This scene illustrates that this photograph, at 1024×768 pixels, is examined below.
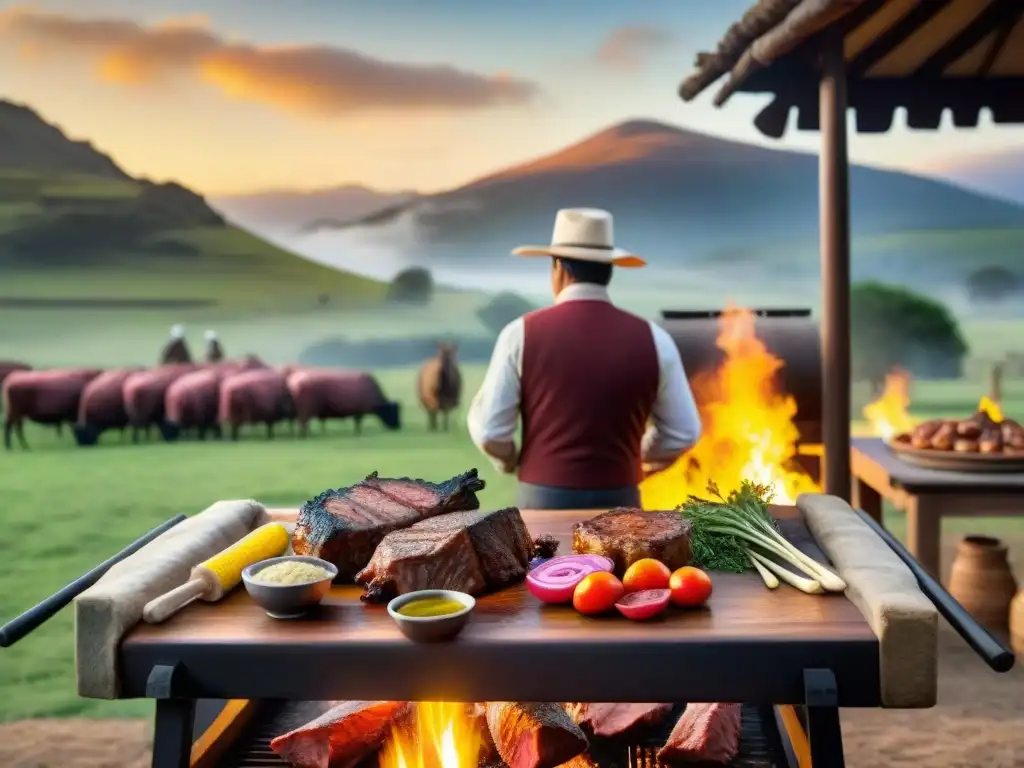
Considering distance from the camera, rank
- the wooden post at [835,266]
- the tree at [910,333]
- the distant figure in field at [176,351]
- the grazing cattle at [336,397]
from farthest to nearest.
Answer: the tree at [910,333] → the distant figure in field at [176,351] → the grazing cattle at [336,397] → the wooden post at [835,266]

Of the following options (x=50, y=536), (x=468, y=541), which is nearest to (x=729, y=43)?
(x=468, y=541)

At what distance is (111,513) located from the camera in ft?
27.6

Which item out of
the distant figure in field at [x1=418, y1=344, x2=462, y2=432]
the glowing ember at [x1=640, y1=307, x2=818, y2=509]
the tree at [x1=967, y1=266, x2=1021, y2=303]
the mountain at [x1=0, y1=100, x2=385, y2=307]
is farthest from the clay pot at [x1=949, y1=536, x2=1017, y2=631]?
the mountain at [x1=0, y1=100, x2=385, y2=307]

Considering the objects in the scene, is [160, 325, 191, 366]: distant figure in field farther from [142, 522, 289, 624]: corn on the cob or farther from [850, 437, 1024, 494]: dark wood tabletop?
[142, 522, 289, 624]: corn on the cob

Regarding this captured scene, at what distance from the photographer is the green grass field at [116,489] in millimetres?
4668

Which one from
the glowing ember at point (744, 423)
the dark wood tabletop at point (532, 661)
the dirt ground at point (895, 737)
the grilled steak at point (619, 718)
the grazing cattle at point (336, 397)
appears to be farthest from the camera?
the grazing cattle at point (336, 397)

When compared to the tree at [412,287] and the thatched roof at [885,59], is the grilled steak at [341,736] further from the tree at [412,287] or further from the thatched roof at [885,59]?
the tree at [412,287]

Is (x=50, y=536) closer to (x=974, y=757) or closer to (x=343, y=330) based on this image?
(x=974, y=757)

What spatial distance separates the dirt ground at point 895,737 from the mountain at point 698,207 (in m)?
22.9

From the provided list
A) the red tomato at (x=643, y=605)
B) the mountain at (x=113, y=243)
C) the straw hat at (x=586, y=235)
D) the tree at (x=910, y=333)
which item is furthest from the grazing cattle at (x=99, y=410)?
the tree at (x=910, y=333)

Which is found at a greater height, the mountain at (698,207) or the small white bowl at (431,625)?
the mountain at (698,207)

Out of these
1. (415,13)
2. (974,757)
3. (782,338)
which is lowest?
(974,757)

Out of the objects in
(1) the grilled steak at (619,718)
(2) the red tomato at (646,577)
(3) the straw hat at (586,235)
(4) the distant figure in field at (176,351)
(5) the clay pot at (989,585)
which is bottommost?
(5) the clay pot at (989,585)

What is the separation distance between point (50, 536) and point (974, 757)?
7200 millimetres
